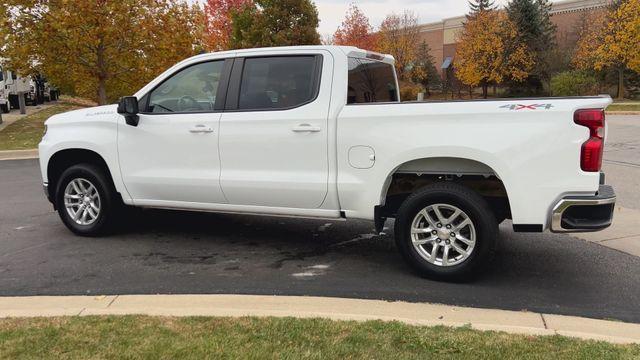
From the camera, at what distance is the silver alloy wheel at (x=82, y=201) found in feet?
20.8

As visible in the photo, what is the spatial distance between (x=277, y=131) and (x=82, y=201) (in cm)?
260

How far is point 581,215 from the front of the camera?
14.3 feet

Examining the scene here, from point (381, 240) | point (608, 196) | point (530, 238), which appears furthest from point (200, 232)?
point (608, 196)

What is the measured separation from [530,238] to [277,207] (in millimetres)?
2891

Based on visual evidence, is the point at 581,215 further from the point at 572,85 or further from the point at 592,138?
the point at 572,85

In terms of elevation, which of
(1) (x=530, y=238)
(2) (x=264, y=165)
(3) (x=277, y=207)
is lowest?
(1) (x=530, y=238)

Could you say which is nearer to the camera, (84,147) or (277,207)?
(277,207)

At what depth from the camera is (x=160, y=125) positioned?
581 centimetres

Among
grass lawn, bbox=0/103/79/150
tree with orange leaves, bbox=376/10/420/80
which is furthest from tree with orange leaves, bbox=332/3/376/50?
grass lawn, bbox=0/103/79/150

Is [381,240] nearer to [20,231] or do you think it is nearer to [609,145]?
[20,231]

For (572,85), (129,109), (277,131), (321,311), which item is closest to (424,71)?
(572,85)

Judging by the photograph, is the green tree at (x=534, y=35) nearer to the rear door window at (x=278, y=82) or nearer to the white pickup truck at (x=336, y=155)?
the white pickup truck at (x=336, y=155)

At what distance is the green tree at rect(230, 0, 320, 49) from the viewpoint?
33062mm

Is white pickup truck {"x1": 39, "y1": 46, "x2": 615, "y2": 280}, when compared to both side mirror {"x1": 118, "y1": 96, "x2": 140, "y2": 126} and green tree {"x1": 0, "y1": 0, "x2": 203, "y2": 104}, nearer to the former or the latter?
side mirror {"x1": 118, "y1": 96, "x2": 140, "y2": 126}
